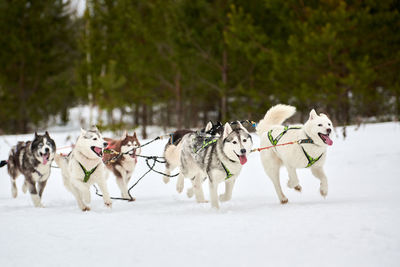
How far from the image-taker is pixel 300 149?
4895mm

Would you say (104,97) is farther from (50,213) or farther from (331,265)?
(331,265)

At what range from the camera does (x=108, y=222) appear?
4566 mm

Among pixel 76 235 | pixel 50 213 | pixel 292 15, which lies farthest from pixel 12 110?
pixel 76 235

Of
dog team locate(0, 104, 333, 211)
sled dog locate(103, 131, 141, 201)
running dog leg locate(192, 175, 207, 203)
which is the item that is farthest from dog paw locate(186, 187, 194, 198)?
sled dog locate(103, 131, 141, 201)

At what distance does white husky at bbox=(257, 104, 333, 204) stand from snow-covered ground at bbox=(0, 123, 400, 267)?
14.8 inches

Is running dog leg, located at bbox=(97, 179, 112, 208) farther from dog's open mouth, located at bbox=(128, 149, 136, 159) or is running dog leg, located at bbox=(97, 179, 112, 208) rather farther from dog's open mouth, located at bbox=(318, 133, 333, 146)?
dog's open mouth, located at bbox=(318, 133, 333, 146)

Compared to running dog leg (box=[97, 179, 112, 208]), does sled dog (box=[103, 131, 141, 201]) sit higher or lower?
higher

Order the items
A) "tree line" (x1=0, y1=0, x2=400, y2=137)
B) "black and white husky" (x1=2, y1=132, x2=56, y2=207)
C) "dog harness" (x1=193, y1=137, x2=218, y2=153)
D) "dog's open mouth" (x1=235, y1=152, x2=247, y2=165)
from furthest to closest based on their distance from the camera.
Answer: "tree line" (x1=0, y1=0, x2=400, y2=137) → "black and white husky" (x1=2, y1=132, x2=56, y2=207) → "dog harness" (x1=193, y1=137, x2=218, y2=153) → "dog's open mouth" (x1=235, y1=152, x2=247, y2=165)

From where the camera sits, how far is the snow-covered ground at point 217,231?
3267 mm

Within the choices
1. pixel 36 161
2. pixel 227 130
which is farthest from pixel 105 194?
pixel 227 130

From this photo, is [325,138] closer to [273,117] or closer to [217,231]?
[273,117]

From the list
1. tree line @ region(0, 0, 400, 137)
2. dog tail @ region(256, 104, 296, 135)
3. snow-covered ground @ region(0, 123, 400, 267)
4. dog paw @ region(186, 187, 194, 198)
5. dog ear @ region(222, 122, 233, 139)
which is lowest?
snow-covered ground @ region(0, 123, 400, 267)

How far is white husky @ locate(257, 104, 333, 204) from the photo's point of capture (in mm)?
4786

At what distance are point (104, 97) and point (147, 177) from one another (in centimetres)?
771
